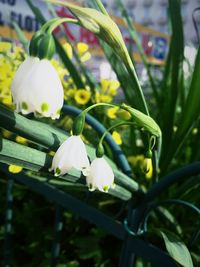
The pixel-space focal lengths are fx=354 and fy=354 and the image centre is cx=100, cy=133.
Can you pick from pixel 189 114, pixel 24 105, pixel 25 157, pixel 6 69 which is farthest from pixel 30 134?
pixel 6 69

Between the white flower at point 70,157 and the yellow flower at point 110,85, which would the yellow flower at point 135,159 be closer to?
the yellow flower at point 110,85

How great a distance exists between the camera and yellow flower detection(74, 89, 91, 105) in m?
0.94

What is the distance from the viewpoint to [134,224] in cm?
64

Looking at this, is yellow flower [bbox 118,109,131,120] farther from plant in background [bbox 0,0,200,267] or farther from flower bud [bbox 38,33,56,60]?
flower bud [bbox 38,33,56,60]

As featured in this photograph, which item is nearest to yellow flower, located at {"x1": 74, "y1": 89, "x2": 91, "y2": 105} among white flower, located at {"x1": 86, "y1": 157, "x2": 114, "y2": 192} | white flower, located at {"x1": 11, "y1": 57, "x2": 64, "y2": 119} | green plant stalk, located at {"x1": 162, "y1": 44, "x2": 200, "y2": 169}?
green plant stalk, located at {"x1": 162, "y1": 44, "x2": 200, "y2": 169}

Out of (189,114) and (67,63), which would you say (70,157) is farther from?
(67,63)

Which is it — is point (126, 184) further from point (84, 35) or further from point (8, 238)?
point (84, 35)

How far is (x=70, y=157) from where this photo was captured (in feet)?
1.31

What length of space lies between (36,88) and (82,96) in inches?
24.8

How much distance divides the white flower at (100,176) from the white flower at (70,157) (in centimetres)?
4

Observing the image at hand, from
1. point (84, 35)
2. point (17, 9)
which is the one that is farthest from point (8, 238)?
point (17, 9)

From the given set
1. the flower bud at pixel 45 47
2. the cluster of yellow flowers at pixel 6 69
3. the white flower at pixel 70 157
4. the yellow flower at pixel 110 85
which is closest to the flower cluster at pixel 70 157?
the white flower at pixel 70 157

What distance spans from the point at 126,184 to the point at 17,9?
3.20m

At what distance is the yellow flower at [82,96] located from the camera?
94 cm
